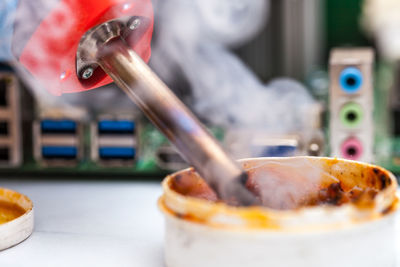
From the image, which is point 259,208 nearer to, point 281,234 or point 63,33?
point 281,234

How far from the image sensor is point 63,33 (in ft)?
1.89

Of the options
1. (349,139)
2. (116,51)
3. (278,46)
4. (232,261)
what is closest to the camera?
(232,261)

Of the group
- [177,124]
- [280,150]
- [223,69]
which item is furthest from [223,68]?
[177,124]

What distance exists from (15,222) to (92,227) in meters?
0.17

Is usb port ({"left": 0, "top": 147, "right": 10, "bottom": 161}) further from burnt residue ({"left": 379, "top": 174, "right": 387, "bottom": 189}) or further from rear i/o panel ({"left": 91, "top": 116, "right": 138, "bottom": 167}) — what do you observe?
burnt residue ({"left": 379, "top": 174, "right": 387, "bottom": 189})

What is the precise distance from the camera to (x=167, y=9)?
124 centimetres

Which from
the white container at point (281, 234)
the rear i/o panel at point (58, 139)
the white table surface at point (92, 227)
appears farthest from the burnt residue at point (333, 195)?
the rear i/o panel at point (58, 139)

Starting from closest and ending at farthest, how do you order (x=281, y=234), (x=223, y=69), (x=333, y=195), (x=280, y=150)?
1. (x=281, y=234)
2. (x=333, y=195)
3. (x=280, y=150)
4. (x=223, y=69)

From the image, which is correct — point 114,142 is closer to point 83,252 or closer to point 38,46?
point 83,252

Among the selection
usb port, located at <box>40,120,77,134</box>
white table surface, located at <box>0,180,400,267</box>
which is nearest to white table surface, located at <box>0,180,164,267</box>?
white table surface, located at <box>0,180,400,267</box>

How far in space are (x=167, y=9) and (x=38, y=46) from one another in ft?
2.33

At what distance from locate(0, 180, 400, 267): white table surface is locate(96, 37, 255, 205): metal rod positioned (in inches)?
7.7

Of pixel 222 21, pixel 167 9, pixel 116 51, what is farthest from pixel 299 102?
pixel 116 51

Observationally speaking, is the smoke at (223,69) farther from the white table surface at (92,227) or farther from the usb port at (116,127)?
the white table surface at (92,227)
